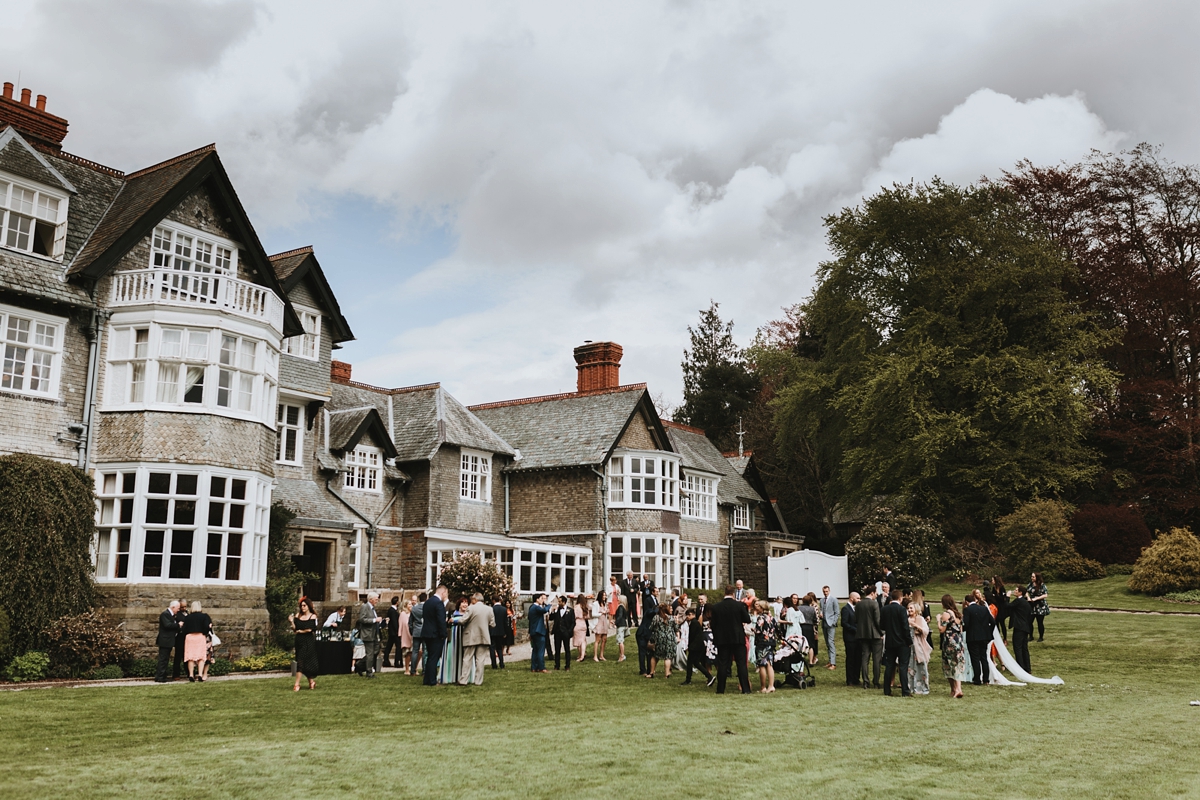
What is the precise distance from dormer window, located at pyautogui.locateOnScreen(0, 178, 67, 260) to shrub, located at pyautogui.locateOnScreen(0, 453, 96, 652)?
4.92 metres

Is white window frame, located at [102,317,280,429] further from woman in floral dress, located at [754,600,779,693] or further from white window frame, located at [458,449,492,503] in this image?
white window frame, located at [458,449,492,503]

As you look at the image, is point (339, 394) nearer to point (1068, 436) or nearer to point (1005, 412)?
point (1005, 412)

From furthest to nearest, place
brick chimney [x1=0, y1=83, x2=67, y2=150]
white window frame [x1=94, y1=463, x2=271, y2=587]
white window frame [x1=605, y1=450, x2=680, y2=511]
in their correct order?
1. white window frame [x1=605, y1=450, x2=680, y2=511]
2. brick chimney [x1=0, y1=83, x2=67, y2=150]
3. white window frame [x1=94, y1=463, x2=271, y2=587]

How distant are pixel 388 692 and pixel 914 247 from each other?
3387 centimetres

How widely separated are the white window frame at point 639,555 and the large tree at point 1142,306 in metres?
17.9

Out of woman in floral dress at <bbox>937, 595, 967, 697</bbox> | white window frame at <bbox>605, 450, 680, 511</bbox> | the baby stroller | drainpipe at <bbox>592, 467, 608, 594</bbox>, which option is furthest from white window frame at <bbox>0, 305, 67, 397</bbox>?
white window frame at <bbox>605, 450, 680, 511</bbox>

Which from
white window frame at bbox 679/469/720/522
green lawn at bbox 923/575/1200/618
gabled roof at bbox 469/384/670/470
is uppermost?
gabled roof at bbox 469/384/670/470

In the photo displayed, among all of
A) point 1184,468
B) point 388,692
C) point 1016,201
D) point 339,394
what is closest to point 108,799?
point 388,692

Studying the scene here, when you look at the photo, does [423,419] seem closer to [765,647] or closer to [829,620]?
[829,620]

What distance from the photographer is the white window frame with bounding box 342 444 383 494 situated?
30.5 m

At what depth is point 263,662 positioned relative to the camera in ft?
65.8

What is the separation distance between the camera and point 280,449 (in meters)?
27.3

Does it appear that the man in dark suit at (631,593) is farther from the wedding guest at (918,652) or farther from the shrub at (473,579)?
the wedding guest at (918,652)

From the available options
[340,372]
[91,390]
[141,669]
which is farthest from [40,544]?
[340,372]
